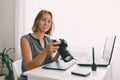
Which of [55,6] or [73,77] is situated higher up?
[55,6]

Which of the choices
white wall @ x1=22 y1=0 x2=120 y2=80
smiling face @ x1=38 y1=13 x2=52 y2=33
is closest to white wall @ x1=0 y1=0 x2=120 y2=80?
white wall @ x1=22 y1=0 x2=120 y2=80

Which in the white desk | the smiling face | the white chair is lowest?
the white chair

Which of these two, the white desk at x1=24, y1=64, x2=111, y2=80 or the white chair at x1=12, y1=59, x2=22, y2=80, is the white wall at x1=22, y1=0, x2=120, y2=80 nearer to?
the white chair at x1=12, y1=59, x2=22, y2=80

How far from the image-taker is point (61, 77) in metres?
1.02

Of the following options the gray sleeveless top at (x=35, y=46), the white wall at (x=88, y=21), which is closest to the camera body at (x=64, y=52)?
the gray sleeveless top at (x=35, y=46)

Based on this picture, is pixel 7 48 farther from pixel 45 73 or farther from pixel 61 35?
pixel 45 73

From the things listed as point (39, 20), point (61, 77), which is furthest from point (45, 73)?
point (39, 20)

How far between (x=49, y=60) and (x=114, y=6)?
3.55 ft

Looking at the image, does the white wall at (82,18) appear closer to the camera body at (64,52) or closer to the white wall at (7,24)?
the white wall at (7,24)

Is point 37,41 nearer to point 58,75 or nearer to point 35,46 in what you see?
point 35,46

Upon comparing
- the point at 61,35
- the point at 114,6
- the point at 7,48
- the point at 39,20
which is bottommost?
the point at 7,48

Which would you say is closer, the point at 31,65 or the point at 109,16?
the point at 31,65

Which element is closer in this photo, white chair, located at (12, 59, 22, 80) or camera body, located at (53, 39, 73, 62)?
camera body, located at (53, 39, 73, 62)

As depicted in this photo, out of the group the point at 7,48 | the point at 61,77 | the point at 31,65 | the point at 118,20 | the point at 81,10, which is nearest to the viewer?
the point at 61,77
